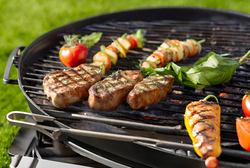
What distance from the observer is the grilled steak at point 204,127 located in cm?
188

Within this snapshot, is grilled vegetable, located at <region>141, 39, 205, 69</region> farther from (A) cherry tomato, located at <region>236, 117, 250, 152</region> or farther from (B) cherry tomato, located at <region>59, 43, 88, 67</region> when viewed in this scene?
(A) cherry tomato, located at <region>236, 117, 250, 152</region>

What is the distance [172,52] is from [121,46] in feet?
2.37

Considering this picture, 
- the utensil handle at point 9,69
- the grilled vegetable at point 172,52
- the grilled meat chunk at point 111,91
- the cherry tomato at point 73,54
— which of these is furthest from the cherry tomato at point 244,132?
the utensil handle at point 9,69

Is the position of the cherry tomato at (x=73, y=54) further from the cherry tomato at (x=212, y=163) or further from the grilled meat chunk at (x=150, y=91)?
the cherry tomato at (x=212, y=163)

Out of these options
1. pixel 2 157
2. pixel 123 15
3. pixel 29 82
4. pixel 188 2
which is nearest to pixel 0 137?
pixel 2 157

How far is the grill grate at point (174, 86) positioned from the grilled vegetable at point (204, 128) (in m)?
0.13

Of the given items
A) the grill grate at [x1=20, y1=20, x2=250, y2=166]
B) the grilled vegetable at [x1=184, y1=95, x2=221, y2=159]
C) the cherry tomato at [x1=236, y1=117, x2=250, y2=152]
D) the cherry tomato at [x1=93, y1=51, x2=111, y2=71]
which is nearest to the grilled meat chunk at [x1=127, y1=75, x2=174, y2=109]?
the grill grate at [x1=20, y1=20, x2=250, y2=166]

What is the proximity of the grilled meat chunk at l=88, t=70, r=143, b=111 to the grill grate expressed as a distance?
8cm

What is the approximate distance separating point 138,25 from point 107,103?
2.40 meters

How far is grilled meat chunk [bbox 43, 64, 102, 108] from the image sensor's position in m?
2.48

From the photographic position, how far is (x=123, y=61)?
11.5 ft

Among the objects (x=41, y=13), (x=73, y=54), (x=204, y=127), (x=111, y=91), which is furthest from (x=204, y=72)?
(x=41, y=13)

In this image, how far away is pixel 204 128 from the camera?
78.5 inches

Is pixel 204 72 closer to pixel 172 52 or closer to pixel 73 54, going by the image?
pixel 172 52
